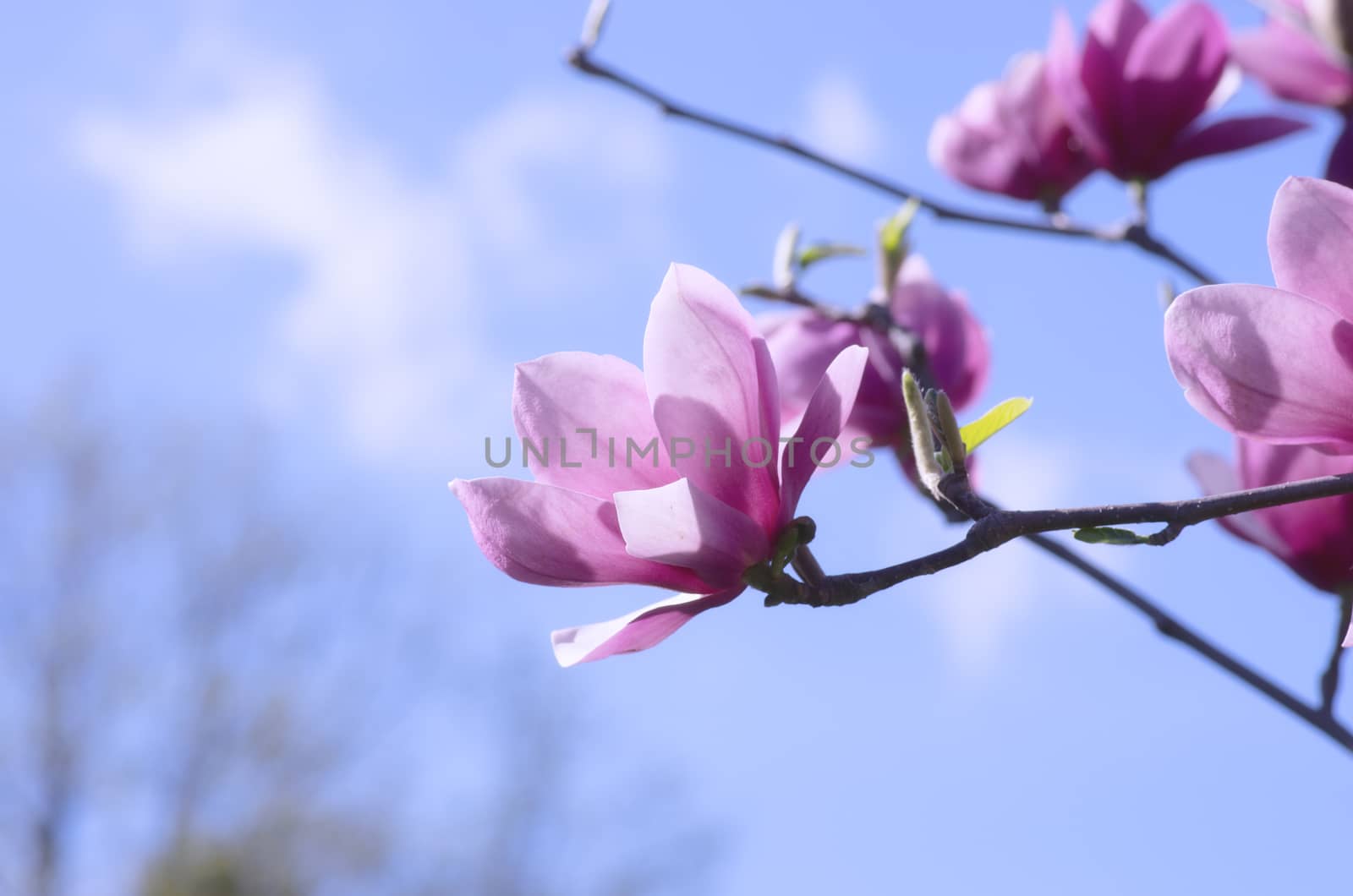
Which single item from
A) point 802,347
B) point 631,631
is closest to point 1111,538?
point 631,631

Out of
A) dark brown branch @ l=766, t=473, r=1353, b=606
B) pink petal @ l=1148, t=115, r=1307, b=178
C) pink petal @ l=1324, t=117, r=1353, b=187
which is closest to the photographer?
dark brown branch @ l=766, t=473, r=1353, b=606

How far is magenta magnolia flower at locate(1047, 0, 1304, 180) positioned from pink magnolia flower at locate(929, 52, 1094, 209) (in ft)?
0.29

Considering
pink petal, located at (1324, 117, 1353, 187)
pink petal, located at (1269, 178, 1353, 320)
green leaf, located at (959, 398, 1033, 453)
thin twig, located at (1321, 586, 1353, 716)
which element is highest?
pink petal, located at (1324, 117, 1353, 187)

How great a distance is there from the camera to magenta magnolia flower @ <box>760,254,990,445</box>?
0.68 meters

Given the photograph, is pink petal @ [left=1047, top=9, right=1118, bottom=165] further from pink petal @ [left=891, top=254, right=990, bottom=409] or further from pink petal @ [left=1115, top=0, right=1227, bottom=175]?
pink petal @ [left=891, top=254, right=990, bottom=409]

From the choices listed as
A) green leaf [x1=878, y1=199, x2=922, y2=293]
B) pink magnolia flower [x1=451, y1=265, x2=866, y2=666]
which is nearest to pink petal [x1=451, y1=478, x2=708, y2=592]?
pink magnolia flower [x1=451, y1=265, x2=866, y2=666]

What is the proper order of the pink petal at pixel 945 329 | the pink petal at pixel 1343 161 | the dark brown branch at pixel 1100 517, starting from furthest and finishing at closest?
the pink petal at pixel 945 329
the pink petal at pixel 1343 161
the dark brown branch at pixel 1100 517

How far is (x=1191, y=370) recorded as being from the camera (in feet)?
1.12

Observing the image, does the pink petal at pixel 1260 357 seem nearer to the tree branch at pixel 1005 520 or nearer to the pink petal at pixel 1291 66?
the tree branch at pixel 1005 520

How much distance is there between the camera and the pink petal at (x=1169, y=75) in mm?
663

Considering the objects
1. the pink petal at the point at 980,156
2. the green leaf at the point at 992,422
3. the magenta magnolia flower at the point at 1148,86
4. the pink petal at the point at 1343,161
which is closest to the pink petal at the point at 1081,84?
the magenta magnolia flower at the point at 1148,86

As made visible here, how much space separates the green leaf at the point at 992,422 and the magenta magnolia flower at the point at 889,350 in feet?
0.72

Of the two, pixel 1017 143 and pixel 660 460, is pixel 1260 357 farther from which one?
pixel 1017 143

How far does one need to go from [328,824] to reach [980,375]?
647cm
